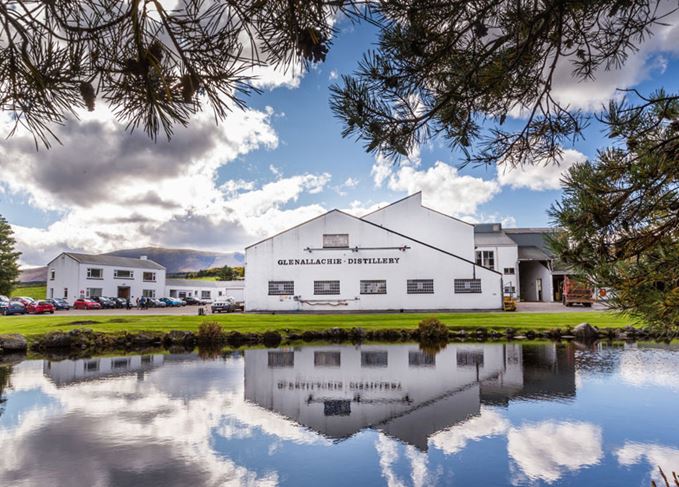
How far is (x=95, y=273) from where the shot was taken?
54.4m

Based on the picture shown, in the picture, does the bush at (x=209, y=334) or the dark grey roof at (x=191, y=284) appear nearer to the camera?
the bush at (x=209, y=334)

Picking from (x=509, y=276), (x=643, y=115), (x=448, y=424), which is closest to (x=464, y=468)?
(x=448, y=424)

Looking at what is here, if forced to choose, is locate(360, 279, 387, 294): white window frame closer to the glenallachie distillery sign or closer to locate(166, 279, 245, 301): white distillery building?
the glenallachie distillery sign

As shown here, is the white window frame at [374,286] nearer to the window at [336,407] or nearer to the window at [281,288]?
the window at [281,288]

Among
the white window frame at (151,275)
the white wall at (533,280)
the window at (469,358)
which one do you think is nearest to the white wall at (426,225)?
the white wall at (533,280)

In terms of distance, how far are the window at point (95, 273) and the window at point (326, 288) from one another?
34393 millimetres

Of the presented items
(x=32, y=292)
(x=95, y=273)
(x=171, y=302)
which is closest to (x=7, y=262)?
(x=95, y=273)

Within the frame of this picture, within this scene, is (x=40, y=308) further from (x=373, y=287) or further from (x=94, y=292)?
(x=373, y=287)

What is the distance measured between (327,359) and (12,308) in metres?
35.3

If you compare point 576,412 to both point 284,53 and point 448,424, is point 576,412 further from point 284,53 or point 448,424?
point 284,53

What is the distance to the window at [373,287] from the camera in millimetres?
33031

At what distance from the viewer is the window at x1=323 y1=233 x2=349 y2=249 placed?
33.5m

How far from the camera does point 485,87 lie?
3916 mm

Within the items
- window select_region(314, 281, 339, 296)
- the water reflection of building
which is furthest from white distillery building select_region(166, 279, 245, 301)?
the water reflection of building
